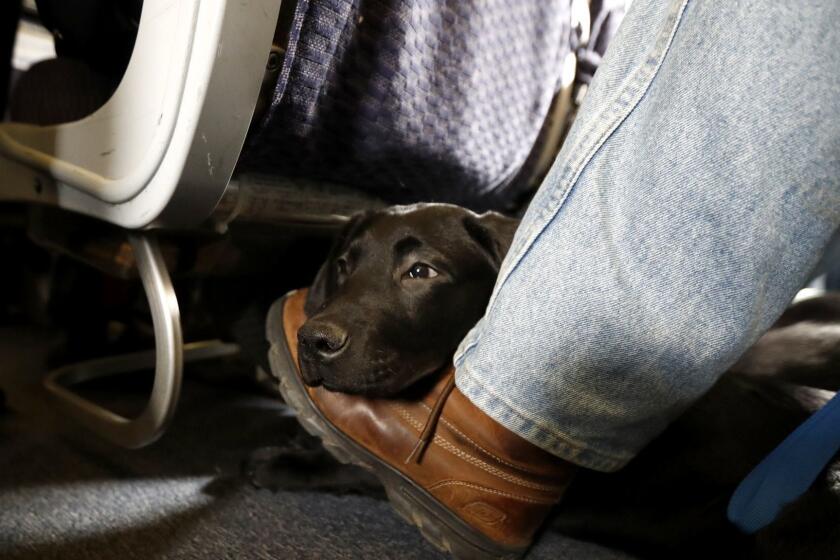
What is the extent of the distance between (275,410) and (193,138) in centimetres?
81

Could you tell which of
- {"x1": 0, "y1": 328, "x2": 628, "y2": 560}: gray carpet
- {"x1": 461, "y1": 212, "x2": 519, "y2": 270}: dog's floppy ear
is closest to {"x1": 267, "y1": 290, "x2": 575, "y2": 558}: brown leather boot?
{"x1": 0, "y1": 328, "x2": 628, "y2": 560}: gray carpet

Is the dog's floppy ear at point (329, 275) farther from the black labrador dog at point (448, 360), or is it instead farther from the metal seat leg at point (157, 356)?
the metal seat leg at point (157, 356)

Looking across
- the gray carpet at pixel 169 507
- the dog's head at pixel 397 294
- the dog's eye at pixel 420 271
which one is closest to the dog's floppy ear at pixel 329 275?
the dog's head at pixel 397 294

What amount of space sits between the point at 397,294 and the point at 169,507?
0.40 meters

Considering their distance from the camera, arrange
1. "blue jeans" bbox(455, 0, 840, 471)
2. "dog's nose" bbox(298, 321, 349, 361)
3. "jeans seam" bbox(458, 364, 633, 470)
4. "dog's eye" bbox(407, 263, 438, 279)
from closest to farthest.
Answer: "blue jeans" bbox(455, 0, 840, 471), "jeans seam" bbox(458, 364, 633, 470), "dog's nose" bbox(298, 321, 349, 361), "dog's eye" bbox(407, 263, 438, 279)

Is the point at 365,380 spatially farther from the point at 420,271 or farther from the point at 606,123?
the point at 606,123

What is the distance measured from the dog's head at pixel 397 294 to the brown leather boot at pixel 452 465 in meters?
0.04

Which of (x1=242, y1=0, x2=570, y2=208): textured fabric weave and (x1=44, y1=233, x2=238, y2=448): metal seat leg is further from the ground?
(x1=242, y1=0, x2=570, y2=208): textured fabric weave

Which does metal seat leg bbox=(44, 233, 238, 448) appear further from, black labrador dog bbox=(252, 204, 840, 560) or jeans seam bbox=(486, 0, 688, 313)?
jeans seam bbox=(486, 0, 688, 313)

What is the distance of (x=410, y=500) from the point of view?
28.6 inches

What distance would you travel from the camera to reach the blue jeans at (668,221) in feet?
1.63

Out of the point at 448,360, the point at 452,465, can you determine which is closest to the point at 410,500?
the point at 452,465

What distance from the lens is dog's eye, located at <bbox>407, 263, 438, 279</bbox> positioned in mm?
872

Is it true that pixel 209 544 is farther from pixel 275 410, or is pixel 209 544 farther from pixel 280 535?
pixel 275 410
